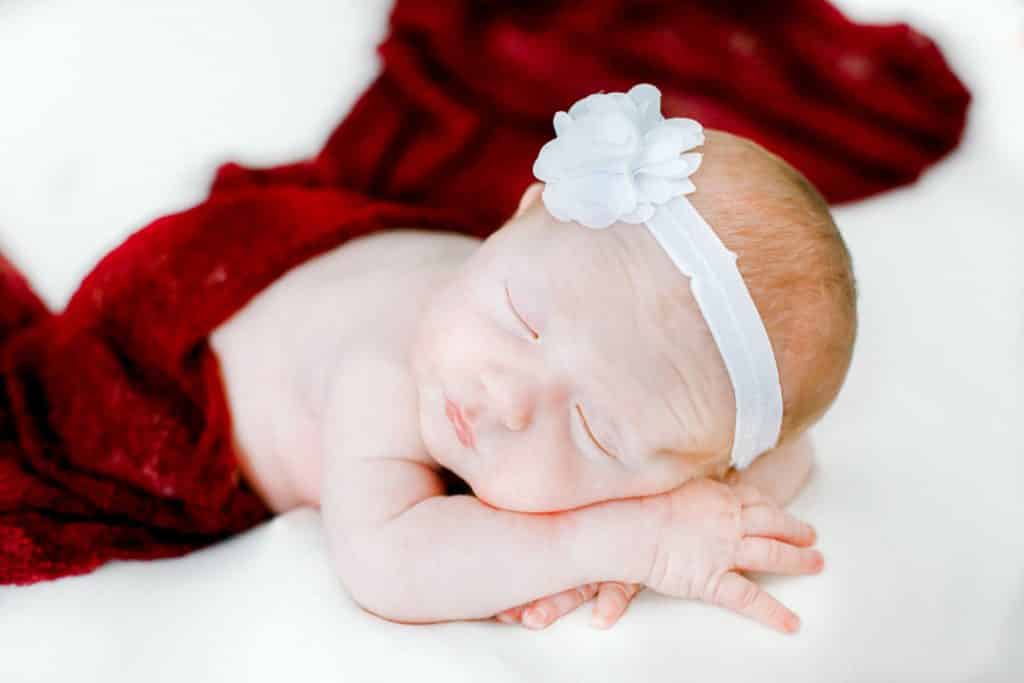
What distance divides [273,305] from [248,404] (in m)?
0.13

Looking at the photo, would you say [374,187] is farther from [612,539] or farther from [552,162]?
[612,539]

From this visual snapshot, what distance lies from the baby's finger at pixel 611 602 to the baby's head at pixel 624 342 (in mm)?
93

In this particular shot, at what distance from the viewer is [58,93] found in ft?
5.11

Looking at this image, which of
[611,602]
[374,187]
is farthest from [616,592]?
[374,187]

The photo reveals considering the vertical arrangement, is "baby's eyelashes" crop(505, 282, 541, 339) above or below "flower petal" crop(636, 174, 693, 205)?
below

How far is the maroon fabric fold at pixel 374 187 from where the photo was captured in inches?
47.4

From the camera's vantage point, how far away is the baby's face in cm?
91

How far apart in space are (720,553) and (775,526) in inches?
2.9

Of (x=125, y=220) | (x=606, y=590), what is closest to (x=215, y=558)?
(x=606, y=590)

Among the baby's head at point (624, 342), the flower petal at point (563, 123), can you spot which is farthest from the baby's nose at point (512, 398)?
the flower petal at point (563, 123)

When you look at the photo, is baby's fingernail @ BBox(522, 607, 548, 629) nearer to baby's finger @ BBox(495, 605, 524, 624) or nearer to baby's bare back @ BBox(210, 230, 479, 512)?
baby's finger @ BBox(495, 605, 524, 624)

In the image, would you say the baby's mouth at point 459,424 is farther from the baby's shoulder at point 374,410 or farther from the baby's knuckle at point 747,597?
the baby's knuckle at point 747,597

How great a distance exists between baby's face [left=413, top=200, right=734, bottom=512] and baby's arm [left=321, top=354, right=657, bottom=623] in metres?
0.03

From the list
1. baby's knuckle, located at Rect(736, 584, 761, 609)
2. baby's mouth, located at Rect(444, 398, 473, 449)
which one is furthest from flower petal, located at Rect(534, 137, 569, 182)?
baby's knuckle, located at Rect(736, 584, 761, 609)
